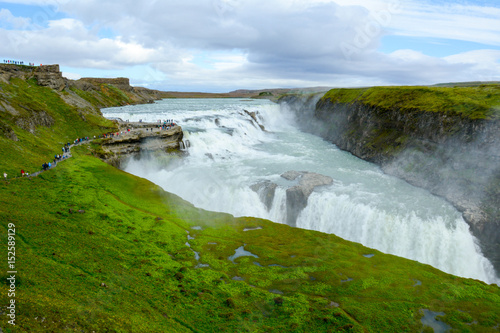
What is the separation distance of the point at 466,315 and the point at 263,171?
39762 mm

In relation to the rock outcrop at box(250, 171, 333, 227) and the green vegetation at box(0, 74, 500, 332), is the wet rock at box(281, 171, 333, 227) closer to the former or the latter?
the rock outcrop at box(250, 171, 333, 227)

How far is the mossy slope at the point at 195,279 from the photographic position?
1853cm

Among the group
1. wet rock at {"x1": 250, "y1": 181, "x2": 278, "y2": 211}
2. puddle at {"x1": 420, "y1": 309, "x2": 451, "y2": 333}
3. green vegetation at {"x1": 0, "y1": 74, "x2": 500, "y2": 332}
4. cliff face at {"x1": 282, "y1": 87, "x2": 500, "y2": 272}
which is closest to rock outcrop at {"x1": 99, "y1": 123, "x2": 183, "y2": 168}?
green vegetation at {"x1": 0, "y1": 74, "x2": 500, "y2": 332}

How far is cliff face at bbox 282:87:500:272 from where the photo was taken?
136 ft

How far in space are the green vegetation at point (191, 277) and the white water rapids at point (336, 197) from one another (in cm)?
784

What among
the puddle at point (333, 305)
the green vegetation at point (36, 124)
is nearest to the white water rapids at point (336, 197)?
the green vegetation at point (36, 124)

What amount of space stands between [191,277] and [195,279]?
43 cm

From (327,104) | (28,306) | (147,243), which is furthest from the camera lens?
(327,104)

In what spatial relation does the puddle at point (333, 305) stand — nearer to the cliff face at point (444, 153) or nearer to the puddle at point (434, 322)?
the puddle at point (434, 322)

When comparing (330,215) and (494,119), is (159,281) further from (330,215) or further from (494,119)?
(494,119)

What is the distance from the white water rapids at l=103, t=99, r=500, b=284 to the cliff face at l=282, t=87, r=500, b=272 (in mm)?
2212

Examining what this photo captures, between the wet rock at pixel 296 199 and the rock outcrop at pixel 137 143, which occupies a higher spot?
the rock outcrop at pixel 137 143

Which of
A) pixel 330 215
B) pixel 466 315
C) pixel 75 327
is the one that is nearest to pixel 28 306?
pixel 75 327

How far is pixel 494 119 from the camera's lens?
48469mm
